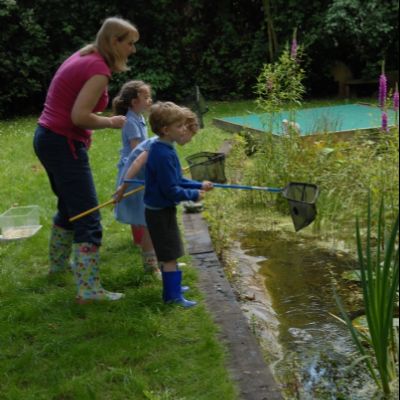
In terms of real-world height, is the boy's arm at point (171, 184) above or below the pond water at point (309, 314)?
above

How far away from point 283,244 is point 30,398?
2.58m

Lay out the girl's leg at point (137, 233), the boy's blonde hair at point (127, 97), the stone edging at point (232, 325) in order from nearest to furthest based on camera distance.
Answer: the stone edging at point (232, 325) < the boy's blonde hair at point (127, 97) < the girl's leg at point (137, 233)

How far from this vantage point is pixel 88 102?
Result: 3107 millimetres

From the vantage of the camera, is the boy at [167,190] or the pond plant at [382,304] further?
the boy at [167,190]

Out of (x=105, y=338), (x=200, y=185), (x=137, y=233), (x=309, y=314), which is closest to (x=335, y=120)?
(x=137, y=233)

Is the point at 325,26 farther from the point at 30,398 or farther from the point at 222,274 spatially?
the point at 30,398

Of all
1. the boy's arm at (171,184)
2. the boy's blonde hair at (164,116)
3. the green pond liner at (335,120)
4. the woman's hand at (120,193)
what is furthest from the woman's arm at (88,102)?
the green pond liner at (335,120)

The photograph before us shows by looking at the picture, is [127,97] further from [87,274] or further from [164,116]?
[87,274]

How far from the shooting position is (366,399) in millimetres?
2598

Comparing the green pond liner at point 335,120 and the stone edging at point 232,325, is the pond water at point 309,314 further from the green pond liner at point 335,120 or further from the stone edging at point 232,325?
the green pond liner at point 335,120

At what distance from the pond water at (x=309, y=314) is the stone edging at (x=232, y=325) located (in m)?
0.21

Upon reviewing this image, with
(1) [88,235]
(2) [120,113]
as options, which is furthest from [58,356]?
(2) [120,113]

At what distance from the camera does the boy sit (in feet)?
10.6

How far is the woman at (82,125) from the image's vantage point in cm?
313
